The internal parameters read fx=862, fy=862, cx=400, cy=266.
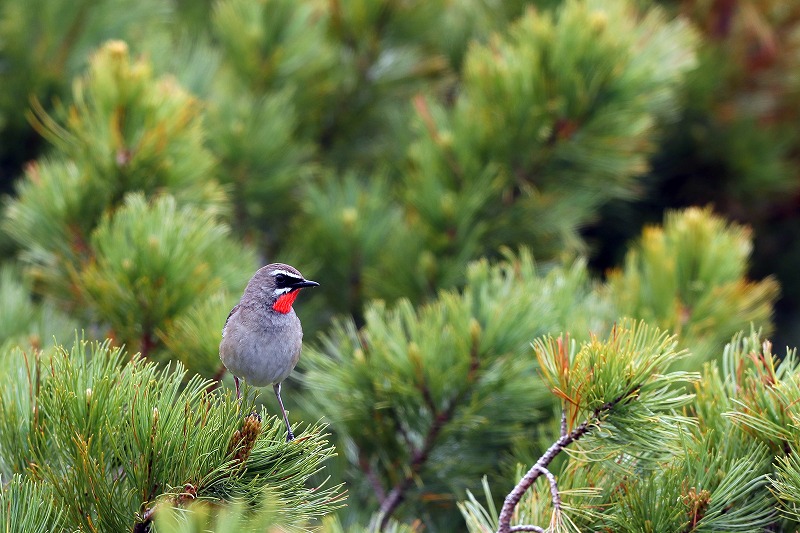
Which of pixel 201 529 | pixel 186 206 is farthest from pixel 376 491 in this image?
pixel 201 529

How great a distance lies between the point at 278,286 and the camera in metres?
2.72

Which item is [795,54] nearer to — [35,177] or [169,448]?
[35,177]

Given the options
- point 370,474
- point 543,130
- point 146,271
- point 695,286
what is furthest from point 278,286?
point 695,286

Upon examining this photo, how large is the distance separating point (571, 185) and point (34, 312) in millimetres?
2061

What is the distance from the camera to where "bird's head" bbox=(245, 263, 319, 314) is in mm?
2691

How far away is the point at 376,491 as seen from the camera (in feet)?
8.76

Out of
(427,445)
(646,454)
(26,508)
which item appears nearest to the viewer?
(26,508)

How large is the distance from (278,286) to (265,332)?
0.82ft

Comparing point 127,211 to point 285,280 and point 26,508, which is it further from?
point 26,508

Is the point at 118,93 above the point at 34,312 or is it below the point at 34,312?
above

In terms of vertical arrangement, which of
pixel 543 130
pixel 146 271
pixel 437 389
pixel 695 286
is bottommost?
pixel 437 389

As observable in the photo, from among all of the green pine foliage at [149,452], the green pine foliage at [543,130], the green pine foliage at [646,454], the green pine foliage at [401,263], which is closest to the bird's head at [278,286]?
the green pine foliage at [401,263]

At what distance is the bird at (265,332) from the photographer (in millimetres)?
2404

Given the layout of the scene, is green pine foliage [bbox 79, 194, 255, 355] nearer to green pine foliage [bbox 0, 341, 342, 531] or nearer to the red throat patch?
the red throat patch
